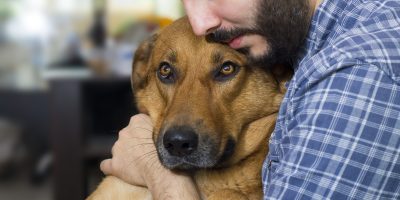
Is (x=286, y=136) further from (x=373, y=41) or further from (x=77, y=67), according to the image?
(x=77, y=67)

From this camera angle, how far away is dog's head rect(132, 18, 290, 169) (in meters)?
1.98

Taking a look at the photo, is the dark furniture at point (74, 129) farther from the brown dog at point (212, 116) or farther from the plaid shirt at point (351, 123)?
the plaid shirt at point (351, 123)

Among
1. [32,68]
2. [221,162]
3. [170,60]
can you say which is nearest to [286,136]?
[221,162]

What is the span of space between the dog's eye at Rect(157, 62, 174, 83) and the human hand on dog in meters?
0.17

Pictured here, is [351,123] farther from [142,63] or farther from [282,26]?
[142,63]

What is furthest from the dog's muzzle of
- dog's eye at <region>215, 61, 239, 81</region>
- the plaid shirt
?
the plaid shirt

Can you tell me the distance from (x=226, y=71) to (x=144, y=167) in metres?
0.42

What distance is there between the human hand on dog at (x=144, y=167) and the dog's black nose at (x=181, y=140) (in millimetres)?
109

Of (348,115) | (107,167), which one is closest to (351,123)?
(348,115)

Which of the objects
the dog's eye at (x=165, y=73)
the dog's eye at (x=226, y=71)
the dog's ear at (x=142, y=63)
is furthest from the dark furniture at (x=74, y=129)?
the dog's eye at (x=226, y=71)

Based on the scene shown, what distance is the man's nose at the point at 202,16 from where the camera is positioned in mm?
1920

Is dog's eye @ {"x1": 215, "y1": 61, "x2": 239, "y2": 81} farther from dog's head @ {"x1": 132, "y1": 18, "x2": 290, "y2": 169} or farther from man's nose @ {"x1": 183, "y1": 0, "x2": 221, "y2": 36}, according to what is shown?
man's nose @ {"x1": 183, "y1": 0, "x2": 221, "y2": 36}

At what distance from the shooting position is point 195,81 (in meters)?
2.15

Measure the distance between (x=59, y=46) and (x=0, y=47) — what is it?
438 mm
